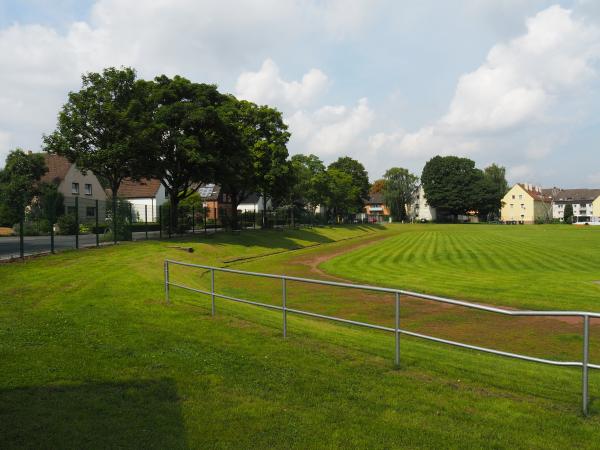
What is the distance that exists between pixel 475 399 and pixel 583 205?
176 meters

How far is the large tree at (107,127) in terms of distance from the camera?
1216 inches

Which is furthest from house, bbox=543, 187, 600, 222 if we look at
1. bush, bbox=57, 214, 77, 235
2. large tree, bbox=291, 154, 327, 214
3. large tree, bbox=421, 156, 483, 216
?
bush, bbox=57, 214, 77, 235

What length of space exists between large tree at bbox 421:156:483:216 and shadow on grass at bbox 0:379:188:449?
120041 mm

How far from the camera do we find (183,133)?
3516cm

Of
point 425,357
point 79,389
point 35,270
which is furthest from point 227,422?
point 35,270

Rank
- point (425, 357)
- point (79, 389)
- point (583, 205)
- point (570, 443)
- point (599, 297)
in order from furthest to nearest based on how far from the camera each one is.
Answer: point (583, 205), point (599, 297), point (425, 357), point (79, 389), point (570, 443)

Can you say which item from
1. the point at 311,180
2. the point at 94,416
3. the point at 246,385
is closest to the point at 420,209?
the point at 311,180

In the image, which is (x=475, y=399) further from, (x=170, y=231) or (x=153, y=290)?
(x=170, y=231)

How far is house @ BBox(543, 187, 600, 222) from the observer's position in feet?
488

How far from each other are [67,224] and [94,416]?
22.8 meters

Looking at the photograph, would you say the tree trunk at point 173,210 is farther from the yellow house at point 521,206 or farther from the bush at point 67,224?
the yellow house at point 521,206

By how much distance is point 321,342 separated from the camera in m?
8.66

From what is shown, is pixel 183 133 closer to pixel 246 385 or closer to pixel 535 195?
pixel 246 385

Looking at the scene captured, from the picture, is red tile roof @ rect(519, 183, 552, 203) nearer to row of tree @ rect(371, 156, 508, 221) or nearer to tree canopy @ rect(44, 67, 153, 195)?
row of tree @ rect(371, 156, 508, 221)
